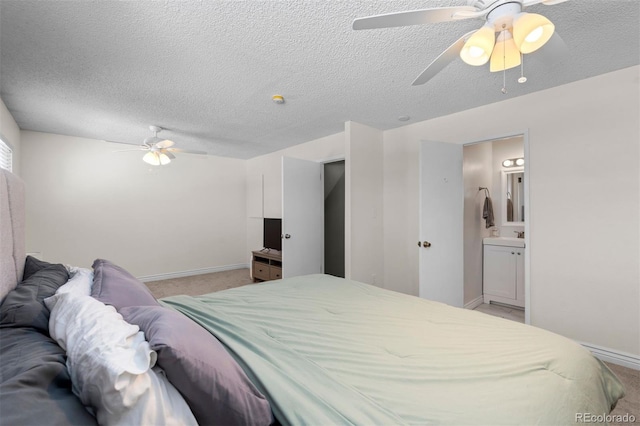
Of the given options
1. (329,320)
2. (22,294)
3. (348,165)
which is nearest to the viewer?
(22,294)

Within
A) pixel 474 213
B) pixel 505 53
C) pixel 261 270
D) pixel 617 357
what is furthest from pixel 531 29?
pixel 261 270

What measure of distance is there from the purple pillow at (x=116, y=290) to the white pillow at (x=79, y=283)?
2cm

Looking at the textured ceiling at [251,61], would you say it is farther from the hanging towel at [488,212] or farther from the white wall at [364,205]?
the hanging towel at [488,212]

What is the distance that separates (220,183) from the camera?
5.93 meters

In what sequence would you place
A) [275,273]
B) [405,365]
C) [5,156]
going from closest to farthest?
[405,365] < [5,156] < [275,273]

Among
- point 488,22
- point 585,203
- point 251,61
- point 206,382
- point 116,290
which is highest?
point 251,61

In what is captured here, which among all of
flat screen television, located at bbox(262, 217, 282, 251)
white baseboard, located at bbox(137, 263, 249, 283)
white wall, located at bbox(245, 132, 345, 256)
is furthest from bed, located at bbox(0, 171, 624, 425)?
white baseboard, located at bbox(137, 263, 249, 283)

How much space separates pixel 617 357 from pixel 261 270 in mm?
4452

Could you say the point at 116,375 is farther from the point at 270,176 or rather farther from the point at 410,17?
the point at 270,176

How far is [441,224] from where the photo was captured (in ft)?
10.7

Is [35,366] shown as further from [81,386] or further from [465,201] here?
[465,201]

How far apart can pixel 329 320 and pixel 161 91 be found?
2736 millimetres

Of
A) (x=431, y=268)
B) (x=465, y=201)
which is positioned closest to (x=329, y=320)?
(x=431, y=268)

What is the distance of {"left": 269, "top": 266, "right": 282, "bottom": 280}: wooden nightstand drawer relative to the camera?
4.53m
